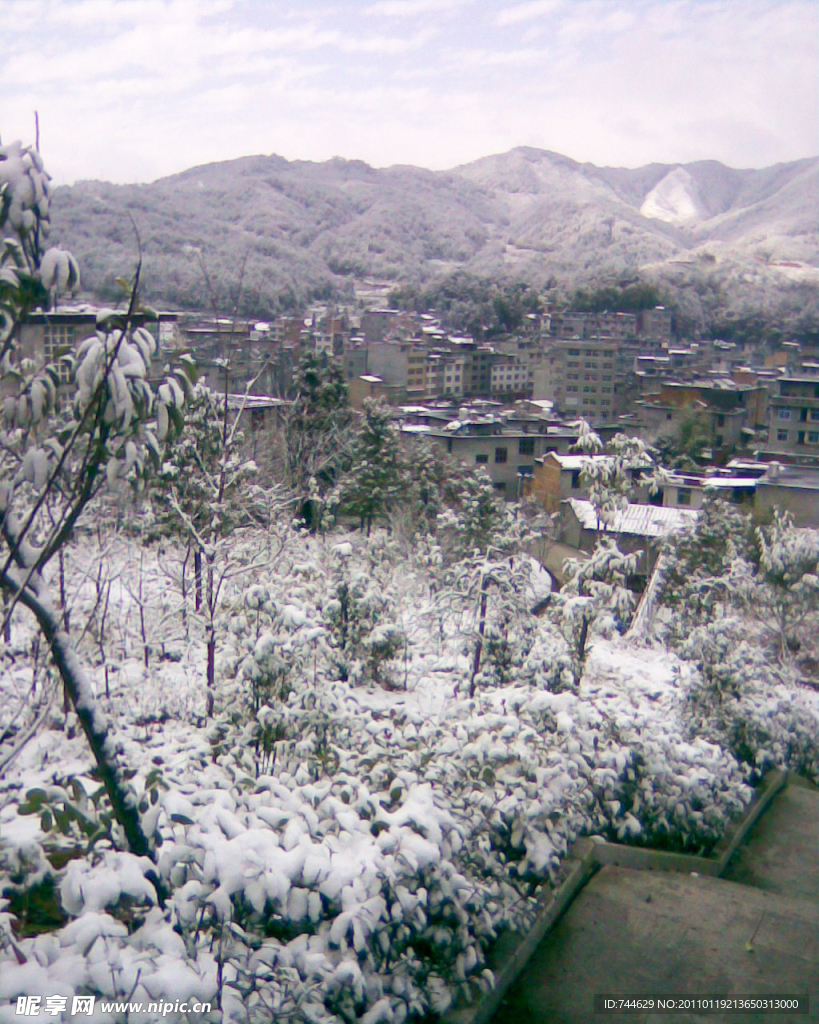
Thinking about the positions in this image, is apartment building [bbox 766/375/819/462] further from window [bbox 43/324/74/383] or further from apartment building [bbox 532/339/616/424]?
window [bbox 43/324/74/383]

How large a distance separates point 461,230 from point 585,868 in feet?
261

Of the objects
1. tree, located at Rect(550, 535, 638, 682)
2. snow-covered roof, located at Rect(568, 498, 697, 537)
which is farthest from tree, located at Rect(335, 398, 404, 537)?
tree, located at Rect(550, 535, 638, 682)

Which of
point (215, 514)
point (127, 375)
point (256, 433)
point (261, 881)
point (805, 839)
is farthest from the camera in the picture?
point (256, 433)

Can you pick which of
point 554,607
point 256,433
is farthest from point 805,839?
point 256,433

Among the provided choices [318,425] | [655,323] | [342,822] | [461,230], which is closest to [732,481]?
[318,425]

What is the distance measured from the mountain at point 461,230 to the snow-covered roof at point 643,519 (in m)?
12.9

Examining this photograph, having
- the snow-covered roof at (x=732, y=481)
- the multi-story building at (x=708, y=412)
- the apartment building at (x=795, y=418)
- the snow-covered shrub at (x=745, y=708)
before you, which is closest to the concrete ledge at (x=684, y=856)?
the snow-covered shrub at (x=745, y=708)

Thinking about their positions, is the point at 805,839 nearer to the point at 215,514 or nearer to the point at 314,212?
the point at 215,514

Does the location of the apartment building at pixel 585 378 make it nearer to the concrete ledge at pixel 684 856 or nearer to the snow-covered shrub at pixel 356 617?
the snow-covered shrub at pixel 356 617

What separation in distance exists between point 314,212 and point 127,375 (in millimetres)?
73740

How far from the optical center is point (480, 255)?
71.1 metres

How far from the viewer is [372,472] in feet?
42.2

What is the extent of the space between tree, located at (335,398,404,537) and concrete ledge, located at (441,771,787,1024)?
29.2 feet

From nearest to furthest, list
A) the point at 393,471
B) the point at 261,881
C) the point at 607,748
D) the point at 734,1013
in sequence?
the point at 261,881 < the point at 734,1013 < the point at 607,748 < the point at 393,471
